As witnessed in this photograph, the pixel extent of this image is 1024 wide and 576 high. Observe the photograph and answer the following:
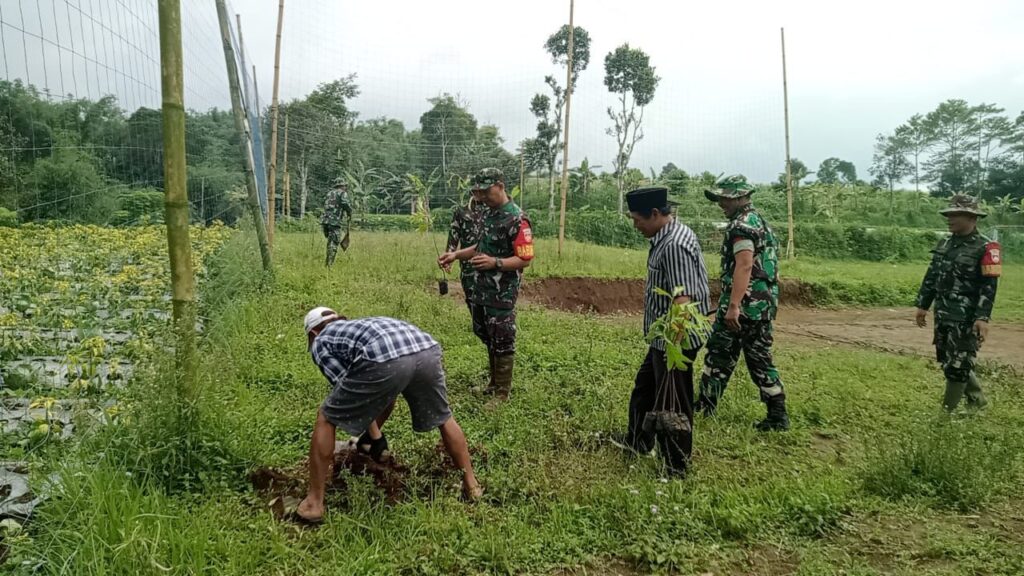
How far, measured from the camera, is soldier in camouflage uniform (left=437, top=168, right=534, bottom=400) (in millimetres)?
4688

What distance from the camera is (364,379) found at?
2.79 meters

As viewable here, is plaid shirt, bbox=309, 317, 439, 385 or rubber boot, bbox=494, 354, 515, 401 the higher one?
plaid shirt, bbox=309, 317, 439, 385

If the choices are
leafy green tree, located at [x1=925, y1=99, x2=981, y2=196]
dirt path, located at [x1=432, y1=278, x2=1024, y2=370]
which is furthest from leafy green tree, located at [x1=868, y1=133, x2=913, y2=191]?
dirt path, located at [x1=432, y1=278, x2=1024, y2=370]

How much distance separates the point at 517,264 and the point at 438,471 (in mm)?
1798

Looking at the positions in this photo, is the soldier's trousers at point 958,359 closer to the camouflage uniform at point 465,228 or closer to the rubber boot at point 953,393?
the rubber boot at point 953,393

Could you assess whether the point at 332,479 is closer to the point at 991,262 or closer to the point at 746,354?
the point at 746,354

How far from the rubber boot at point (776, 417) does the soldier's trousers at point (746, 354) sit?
4 cm

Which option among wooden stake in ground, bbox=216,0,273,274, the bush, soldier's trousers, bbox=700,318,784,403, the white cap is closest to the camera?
the white cap

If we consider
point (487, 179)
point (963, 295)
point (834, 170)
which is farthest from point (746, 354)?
point (834, 170)

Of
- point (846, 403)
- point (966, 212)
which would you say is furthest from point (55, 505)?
point (966, 212)

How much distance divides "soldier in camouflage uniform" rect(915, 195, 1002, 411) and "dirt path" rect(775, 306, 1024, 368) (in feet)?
10.3

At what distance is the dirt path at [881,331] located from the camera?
798cm

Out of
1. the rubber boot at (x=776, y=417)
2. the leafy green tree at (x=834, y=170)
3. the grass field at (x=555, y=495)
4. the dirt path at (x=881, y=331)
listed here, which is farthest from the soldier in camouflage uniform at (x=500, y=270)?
the leafy green tree at (x=834, y=170)

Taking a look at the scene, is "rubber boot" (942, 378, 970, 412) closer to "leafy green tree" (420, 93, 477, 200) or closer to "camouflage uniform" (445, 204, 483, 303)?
"camouflage uniform" (445, 204, 483, 303)
